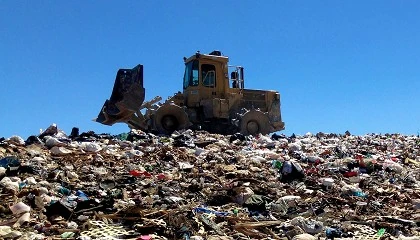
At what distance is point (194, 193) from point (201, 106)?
7816mm

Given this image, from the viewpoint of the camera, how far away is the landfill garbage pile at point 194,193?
4488mm

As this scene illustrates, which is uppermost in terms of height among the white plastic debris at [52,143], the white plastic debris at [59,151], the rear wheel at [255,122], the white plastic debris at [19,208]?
the rear wheel at [255,122]

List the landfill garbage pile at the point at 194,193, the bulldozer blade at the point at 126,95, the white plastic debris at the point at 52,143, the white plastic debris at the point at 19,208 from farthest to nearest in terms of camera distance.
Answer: the bulldozer blade at the point at 126,95 → the white plastic debris at the point at 52,143 → the white plastic debris at the point at 19,208 → the landfill garbage pile at the point at 194,193

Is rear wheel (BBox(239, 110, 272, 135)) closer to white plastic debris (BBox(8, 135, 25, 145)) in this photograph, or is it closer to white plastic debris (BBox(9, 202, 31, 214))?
white plastic debris (BBox(8, 135, 25, 145))

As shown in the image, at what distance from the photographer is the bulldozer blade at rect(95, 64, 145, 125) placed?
39.0 ft

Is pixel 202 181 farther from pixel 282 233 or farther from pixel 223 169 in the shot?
pixel 282 233

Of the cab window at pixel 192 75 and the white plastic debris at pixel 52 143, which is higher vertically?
the cab window at pixel 192 75

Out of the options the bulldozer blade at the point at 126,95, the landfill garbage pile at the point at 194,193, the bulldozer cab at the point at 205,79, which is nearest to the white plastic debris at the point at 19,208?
the landfill garbage pile at the point at 194,193

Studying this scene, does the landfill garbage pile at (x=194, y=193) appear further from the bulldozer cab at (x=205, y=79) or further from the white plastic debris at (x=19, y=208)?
the bulldozer cab at (x=205, y=79)

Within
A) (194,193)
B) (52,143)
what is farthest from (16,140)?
(194,193)

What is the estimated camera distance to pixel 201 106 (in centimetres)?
1348

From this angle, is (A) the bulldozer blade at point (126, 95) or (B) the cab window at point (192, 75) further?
(B) the cab window at point (192, 75)

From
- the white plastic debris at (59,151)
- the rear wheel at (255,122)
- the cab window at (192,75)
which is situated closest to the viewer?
the white plastic debris at (59,151)

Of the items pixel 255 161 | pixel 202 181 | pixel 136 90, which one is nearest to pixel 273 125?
A: pixel 136 90
